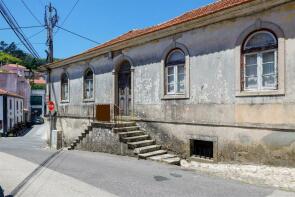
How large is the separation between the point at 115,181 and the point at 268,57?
18.3ft

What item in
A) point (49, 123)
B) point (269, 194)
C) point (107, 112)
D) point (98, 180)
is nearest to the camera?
point (269, 194)


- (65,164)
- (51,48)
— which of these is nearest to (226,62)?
(65,164)

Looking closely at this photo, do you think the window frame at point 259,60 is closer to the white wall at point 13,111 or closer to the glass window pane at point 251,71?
the glass window pane at point 251,71

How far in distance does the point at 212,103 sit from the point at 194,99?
0.86 metres

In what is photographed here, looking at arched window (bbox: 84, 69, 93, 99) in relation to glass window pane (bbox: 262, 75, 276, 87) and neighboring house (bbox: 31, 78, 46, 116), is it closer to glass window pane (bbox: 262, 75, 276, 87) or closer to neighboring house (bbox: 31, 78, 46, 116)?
glass window pane (bbox: 262, 75, 276, 87)

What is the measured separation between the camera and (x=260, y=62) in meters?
9.96

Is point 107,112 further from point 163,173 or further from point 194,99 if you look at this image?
point 163,173

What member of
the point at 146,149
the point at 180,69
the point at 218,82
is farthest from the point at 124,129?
the point at 218,82

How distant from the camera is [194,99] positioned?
12.0 metres

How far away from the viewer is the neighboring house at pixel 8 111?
42.6 meters

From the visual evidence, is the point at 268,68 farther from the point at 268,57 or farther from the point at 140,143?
the point at 140,143

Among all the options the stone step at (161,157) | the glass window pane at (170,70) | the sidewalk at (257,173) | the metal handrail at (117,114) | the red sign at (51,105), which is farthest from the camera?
the red sign at (51,105)

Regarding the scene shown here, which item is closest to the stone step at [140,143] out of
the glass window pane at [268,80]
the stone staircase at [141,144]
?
the stone staircase at [141,144]

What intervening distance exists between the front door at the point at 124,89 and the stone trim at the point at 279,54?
628cm
